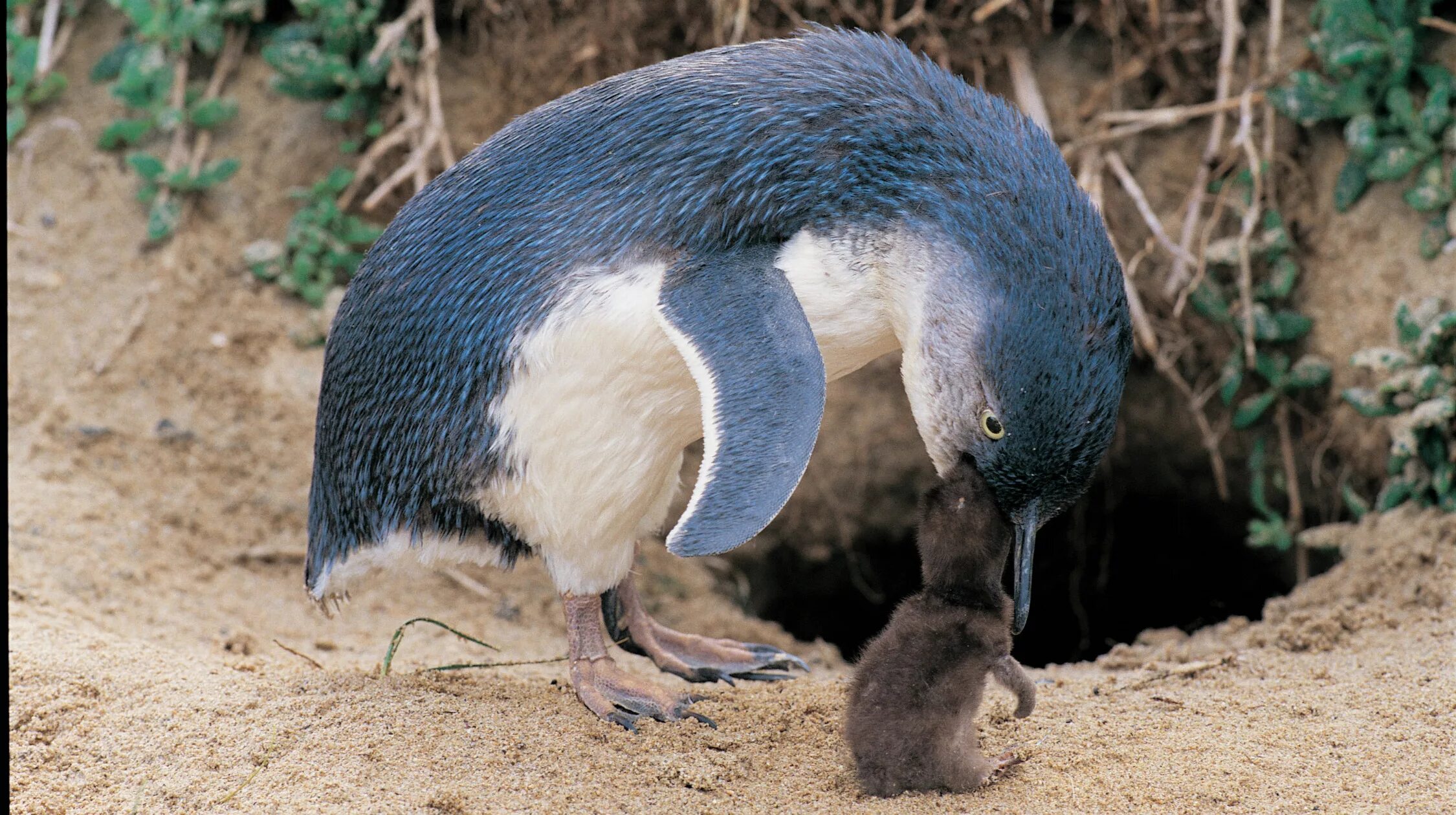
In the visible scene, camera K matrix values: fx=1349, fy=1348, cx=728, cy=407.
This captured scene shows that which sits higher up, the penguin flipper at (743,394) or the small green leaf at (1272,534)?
the penguin flipper at (743,394)

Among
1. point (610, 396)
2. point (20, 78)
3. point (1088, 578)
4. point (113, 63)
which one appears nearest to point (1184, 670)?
point (610, 396)

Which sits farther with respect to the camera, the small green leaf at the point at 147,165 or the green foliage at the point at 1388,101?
the small green leaf at the point at 147,165

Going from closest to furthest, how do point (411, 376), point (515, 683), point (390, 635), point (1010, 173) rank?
point (1010, 173), point (411, 376), point (515, 683), point (390, 635)

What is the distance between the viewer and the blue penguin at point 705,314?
91.4 inches

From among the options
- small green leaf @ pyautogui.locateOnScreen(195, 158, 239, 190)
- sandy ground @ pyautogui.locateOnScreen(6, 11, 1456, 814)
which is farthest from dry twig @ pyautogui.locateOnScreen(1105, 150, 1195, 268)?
small green leaf @ pyautogui.locateOnScreen(195, 158, 239, 190)

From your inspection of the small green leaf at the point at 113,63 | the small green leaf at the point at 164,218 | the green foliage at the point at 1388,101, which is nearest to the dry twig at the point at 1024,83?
the green foliage at the point at 1388,101

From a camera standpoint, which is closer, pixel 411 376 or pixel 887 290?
pixel 887 290

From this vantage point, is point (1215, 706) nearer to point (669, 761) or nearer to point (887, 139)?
point (669, 761)

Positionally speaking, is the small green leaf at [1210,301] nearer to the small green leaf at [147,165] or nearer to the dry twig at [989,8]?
the dry twig at [989,8]

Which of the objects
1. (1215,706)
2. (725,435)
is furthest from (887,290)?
(1215,706)

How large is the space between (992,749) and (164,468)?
2.67 metres

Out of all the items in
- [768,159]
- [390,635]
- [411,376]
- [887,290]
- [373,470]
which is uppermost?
[768,159]

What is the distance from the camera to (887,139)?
99.0 inches

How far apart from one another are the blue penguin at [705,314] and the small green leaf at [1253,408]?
5.72 ft
